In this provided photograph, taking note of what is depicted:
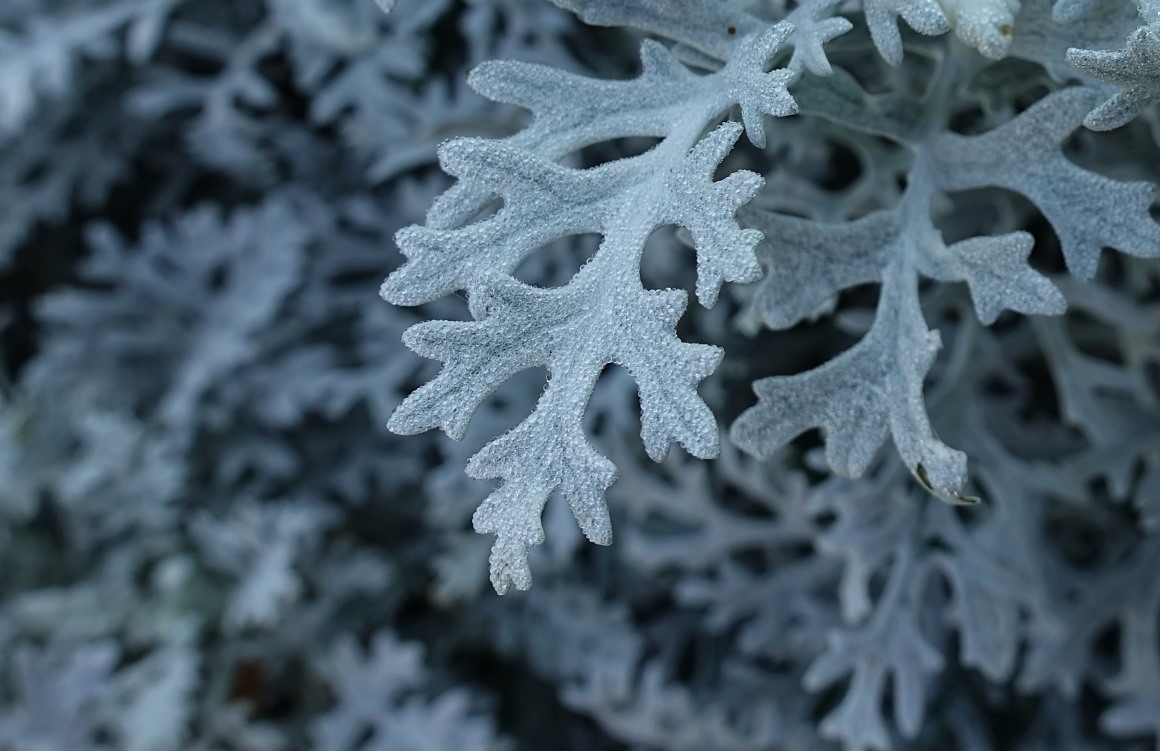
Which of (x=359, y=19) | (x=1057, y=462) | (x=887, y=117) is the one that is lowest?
(x=1057, y=462)

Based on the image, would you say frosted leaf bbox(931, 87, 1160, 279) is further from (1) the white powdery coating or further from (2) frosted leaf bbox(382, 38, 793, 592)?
(2) frosted leaf bbox(382, 38, 793, 592)

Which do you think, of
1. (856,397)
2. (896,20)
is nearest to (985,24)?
(896,20)

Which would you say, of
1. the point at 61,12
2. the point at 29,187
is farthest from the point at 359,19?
the point at 29,187

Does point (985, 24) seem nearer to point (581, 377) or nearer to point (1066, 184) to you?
point (1066, 184)

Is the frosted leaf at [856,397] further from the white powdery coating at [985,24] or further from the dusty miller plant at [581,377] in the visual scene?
the white powdery coating at [985,24]

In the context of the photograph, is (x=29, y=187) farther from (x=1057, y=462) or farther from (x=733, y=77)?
(x=1057, y=462)

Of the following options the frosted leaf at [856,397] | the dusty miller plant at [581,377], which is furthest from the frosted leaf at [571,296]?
the frosted leaf at [856,397]
